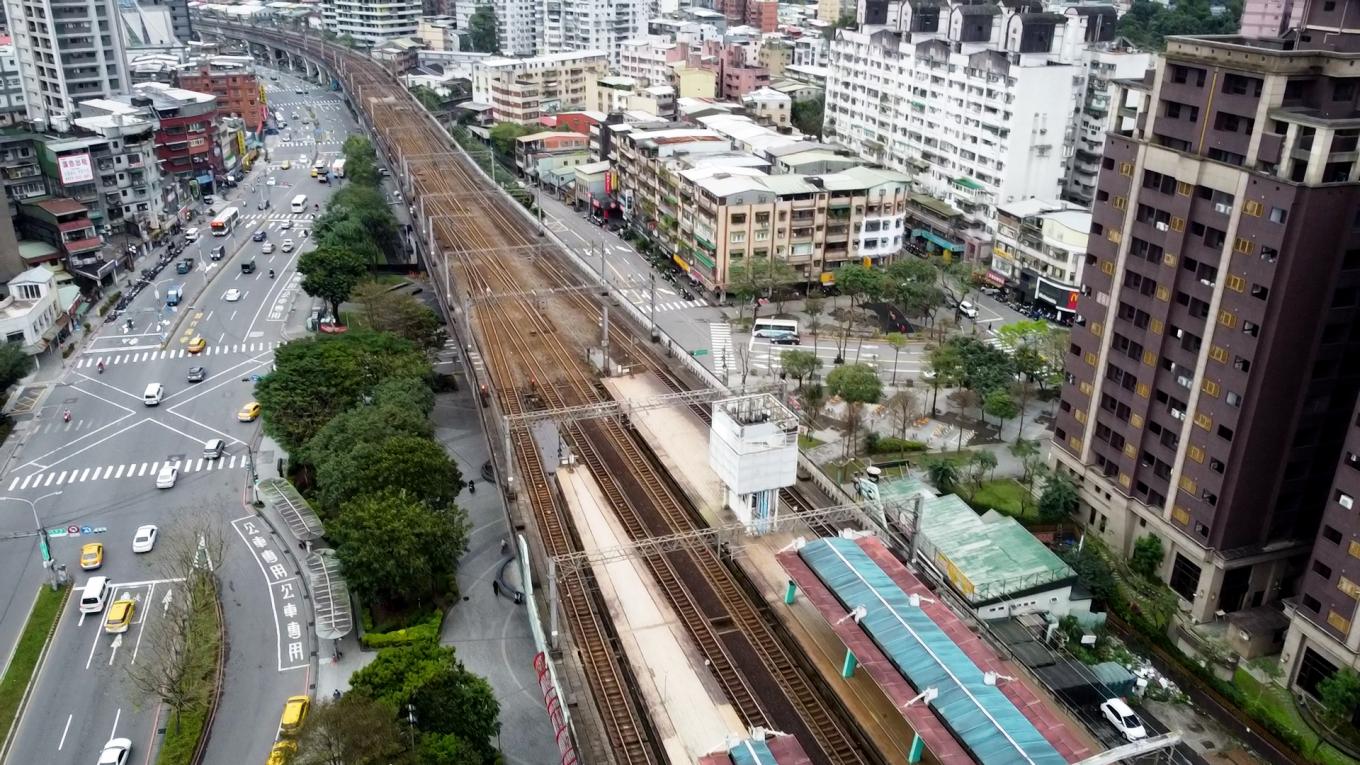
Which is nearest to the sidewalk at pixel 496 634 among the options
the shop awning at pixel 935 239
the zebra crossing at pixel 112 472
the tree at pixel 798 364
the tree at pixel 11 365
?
the zebra crossing at pixel 112 472

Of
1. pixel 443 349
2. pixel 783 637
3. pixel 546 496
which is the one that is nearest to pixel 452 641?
pixel 546 496

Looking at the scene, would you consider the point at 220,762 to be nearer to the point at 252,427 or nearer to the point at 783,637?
the point at 783,637

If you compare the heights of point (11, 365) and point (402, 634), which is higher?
point (11, 365)

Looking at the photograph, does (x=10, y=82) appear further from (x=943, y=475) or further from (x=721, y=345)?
(x=943, y=475)

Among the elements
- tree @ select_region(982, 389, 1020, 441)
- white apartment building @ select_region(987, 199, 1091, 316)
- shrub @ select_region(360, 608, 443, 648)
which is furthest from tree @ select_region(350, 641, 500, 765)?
white apartment building @ select_region(987, 199, 1091, 316)

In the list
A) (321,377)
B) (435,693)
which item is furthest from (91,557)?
(435,693)

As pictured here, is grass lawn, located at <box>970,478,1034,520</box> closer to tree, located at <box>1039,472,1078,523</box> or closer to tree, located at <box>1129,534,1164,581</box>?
tree, located at <box>1039,472,1078,523</box>

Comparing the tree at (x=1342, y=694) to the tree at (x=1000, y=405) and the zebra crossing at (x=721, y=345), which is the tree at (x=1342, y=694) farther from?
the zebra crossing at (x=721, y=345)
